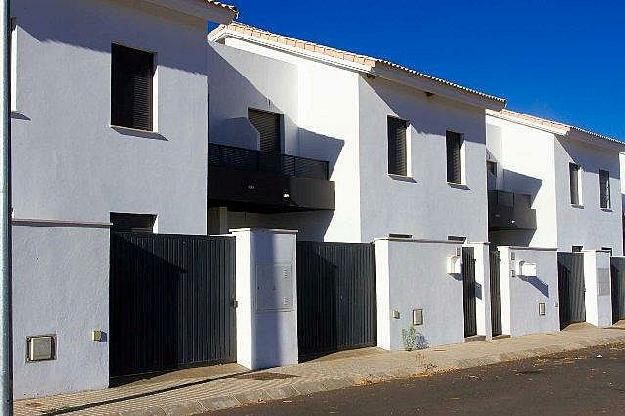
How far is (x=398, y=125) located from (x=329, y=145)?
82.5 inches

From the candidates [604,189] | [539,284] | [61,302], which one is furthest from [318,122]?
[604,189]

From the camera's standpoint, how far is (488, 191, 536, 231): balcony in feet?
87.6

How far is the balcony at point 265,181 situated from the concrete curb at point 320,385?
536 cm

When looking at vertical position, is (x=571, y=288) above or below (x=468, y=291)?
below

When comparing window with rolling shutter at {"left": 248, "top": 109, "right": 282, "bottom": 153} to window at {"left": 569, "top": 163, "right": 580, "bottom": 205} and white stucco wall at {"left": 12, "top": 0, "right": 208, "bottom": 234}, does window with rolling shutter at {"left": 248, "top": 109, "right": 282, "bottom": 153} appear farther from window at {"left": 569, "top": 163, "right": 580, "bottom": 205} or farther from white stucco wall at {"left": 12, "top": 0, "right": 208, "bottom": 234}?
window at {"left": 569, "top": 163, "right": 580, "bottom": 205}

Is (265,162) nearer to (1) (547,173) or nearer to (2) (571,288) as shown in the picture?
(2) (571,288)

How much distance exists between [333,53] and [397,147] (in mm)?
2985

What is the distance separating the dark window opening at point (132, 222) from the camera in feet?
49.6

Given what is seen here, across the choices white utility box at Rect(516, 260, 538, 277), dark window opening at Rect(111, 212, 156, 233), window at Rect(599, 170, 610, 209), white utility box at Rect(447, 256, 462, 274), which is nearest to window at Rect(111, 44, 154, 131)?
dark window opening at Rect(111, 212, 156, 233)

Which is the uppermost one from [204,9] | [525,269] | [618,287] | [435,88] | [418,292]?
[204,9]

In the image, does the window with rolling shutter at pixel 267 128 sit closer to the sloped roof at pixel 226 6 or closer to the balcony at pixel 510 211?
the sloped roof at pixel 226 6

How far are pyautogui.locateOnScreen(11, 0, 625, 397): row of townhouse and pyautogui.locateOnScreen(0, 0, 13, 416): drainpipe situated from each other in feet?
9.59

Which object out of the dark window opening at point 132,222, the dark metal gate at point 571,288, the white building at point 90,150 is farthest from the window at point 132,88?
the dark metal gate at point 571,288

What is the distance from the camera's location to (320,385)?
1305cm
